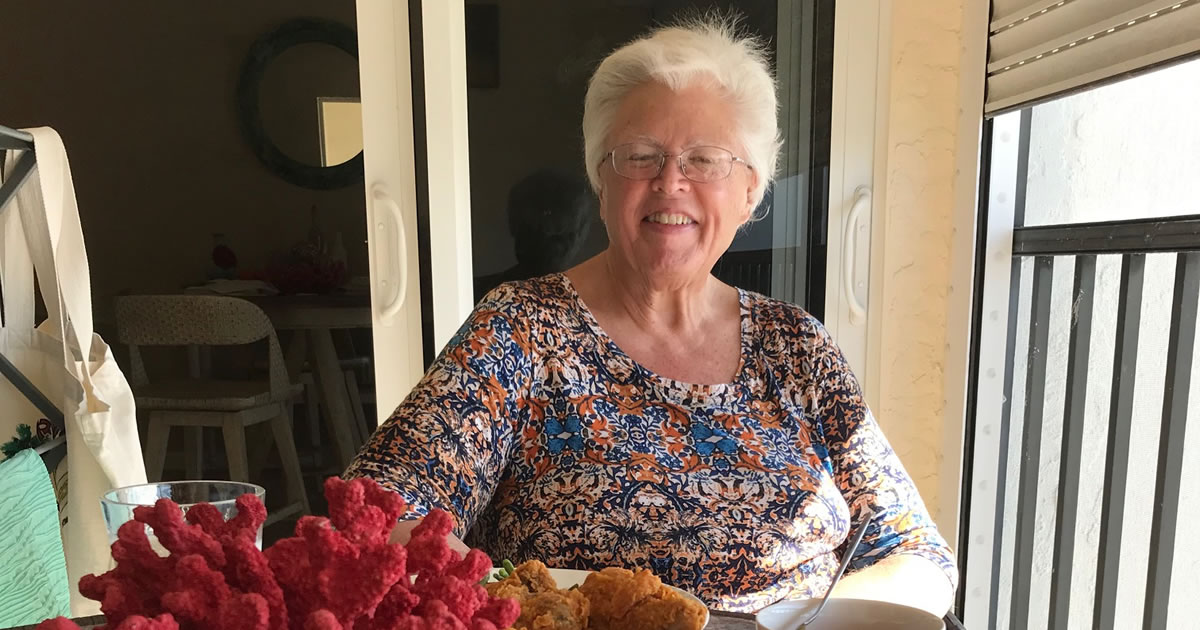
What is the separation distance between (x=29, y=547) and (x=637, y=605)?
1.00 m

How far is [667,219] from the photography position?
118 centimetres

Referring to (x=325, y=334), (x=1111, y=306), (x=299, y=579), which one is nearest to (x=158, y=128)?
(x=325, y=334)

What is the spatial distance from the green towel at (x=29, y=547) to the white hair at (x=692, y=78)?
0.98 meters

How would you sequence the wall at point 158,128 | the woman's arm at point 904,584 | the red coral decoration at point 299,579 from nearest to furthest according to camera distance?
the red coral decoration at point 299,579 < the woman's arm at point 904,584 < the wall at point 158,128

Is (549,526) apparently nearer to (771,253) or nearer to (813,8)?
(771,253)

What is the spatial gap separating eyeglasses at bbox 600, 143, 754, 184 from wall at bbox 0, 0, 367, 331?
1.06m

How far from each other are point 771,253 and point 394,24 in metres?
1.22

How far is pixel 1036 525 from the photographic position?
199cm

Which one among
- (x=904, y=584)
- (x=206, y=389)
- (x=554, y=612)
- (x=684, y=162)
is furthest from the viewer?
(x=206, y=389)

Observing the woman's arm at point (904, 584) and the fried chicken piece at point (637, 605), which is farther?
the woman's arm at point (904, 584)

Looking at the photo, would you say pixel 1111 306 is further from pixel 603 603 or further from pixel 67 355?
pixel 67 355

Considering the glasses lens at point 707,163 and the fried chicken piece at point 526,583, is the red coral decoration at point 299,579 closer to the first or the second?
the fried chicken piece at point 526,583

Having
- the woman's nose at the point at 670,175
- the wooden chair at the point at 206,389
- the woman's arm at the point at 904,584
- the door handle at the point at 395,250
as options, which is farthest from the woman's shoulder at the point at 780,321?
the wooden chair at the point at 206,389

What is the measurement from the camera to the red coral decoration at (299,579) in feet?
1.03
